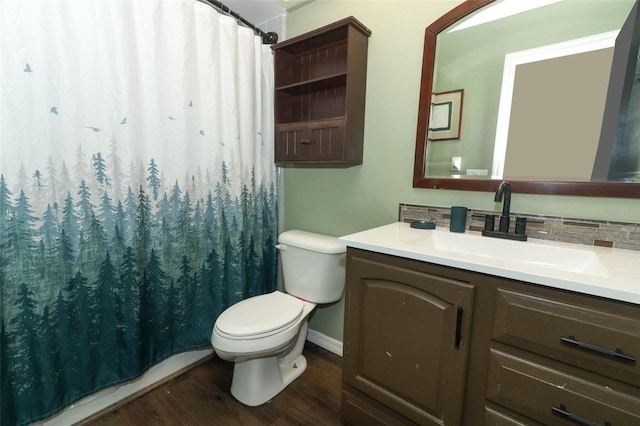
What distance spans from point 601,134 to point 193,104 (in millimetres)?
1783

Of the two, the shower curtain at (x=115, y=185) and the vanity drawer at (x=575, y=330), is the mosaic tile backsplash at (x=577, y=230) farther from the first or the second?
the shower curtain at (x=115, y=185)

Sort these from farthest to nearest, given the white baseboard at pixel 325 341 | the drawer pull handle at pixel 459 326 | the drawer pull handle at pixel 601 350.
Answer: the white baseboard at pixel 325 341 → the drawer pull handle at pixel 459 326 → the drawer pull handle at pixel 601 350

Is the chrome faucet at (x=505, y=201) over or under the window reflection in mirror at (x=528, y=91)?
under

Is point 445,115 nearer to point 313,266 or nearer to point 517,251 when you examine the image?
point 517,251

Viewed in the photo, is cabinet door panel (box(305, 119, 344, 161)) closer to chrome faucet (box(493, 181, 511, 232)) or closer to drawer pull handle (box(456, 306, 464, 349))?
chrome faucet (box(493, 181, 511, 232))

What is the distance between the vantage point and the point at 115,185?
125 cm

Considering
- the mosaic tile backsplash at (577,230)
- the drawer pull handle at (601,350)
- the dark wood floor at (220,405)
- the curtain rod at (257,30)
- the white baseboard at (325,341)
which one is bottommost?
the dark wood floor at (220,405)

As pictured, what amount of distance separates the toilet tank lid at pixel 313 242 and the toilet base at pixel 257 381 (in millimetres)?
614

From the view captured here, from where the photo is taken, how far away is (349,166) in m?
1.69

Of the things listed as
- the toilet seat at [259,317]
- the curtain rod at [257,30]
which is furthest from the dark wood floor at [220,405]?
the curtain rod at [257,30]

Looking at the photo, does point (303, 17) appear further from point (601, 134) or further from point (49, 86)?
point (601, 134)

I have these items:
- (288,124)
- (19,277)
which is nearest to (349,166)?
(288,124)

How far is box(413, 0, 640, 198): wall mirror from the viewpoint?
1.03 m

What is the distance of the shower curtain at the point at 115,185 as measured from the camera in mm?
1035
